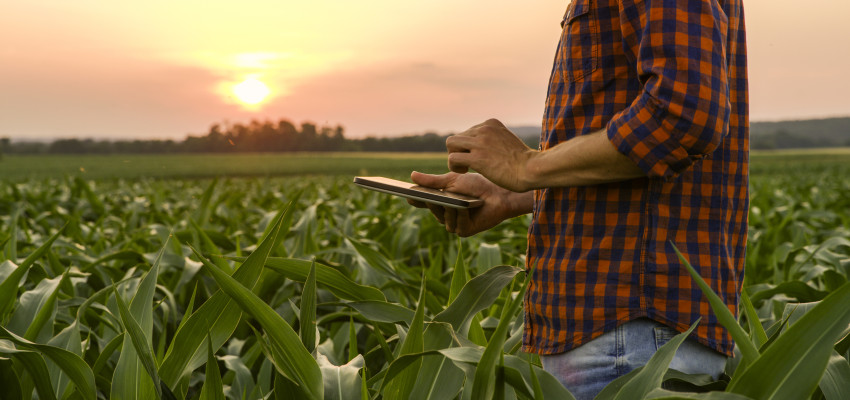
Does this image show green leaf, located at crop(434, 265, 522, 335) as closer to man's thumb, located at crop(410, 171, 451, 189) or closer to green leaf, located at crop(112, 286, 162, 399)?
man's thumb, located at crop(410, 171, 451, 189)

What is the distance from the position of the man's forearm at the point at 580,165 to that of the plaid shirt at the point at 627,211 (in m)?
0.03

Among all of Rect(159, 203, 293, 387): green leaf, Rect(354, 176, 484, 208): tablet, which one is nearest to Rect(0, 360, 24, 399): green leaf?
Rect(159, 203, 293, 387): green leaf

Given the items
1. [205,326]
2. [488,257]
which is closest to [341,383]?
[205,326]

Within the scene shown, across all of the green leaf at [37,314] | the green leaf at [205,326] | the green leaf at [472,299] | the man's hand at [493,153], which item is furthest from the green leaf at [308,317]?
the green leaf at [37,314]

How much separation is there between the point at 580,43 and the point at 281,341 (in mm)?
660

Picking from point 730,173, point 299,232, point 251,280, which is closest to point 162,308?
point 299,232

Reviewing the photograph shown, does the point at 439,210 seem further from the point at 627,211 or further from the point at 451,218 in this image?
the point at 627,211

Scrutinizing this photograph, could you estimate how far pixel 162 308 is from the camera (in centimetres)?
220

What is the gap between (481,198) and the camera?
142cm

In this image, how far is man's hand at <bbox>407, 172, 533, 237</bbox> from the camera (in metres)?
1.41

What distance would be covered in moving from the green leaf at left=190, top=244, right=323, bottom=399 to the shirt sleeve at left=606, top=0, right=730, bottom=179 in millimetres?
536

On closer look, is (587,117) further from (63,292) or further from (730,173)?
(63,292)

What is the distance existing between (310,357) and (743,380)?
552mm

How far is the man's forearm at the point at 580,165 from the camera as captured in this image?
1.05 m
